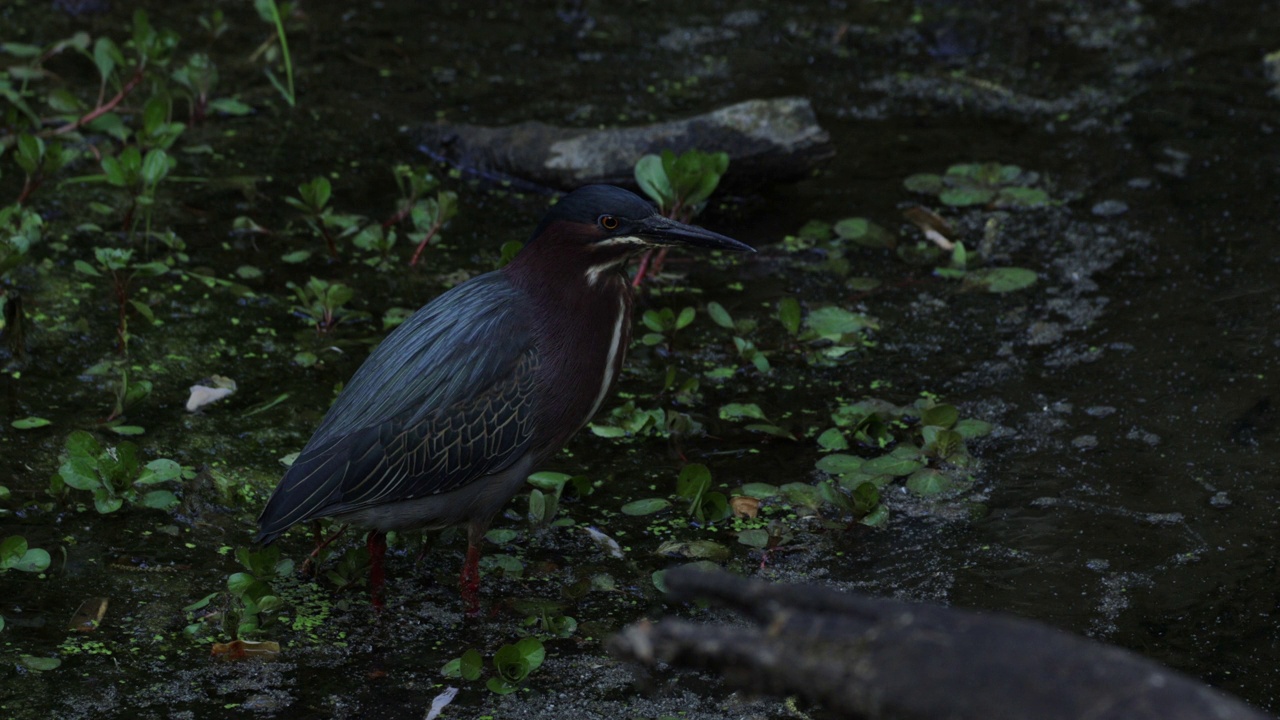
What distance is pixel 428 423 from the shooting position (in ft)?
12.9

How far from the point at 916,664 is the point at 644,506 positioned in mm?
2568

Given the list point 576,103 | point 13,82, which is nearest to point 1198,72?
point 576,103

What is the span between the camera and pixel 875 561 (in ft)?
13.9

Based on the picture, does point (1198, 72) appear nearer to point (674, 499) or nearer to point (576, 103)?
point (576, 103)

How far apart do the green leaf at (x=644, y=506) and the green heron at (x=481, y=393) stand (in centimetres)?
38

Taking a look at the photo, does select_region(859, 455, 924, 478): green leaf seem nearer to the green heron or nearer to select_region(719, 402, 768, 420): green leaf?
select_region(719, 402, 768, 420): green leaf

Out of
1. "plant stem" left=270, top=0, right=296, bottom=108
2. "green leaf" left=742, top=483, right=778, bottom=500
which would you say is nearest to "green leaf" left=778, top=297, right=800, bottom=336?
"green leaf" left=742, top=483, right=778, bottom=500

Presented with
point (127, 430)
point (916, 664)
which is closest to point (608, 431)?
point (127, 430)

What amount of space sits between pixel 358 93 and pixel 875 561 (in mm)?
4687

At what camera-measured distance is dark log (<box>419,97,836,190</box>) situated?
6.58m

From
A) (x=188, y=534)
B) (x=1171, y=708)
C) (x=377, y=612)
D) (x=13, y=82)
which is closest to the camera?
(x=1171, y=708)

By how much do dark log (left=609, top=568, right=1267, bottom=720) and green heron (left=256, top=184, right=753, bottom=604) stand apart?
2072 mm

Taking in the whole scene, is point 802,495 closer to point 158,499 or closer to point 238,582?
point 238,582

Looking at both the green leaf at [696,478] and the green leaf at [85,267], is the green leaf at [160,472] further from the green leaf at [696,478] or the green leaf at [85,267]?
the green leaf at [696,478]
